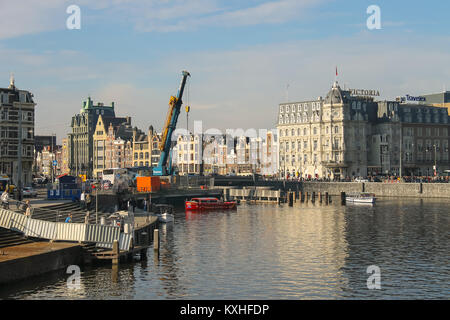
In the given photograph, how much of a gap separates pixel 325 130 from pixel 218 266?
138 m

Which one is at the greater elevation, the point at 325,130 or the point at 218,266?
the point at 325,130

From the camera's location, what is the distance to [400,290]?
144 ft

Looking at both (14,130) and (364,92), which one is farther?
(364,92)

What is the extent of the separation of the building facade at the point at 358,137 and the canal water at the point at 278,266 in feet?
310

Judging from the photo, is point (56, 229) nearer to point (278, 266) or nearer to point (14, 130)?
point (278, 266)

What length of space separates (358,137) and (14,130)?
340ft

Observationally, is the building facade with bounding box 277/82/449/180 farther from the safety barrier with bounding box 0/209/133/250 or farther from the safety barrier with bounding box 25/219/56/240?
the safety barrier with bounding box 25/219/56/240

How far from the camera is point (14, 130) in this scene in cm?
11312

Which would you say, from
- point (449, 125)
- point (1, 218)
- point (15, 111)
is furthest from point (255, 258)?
point (449, 125)

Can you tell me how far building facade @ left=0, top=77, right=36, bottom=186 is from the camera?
367 ft

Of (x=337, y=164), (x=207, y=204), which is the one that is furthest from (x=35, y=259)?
(x=337, y=164)

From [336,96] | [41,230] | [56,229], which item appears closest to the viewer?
[56,229]
